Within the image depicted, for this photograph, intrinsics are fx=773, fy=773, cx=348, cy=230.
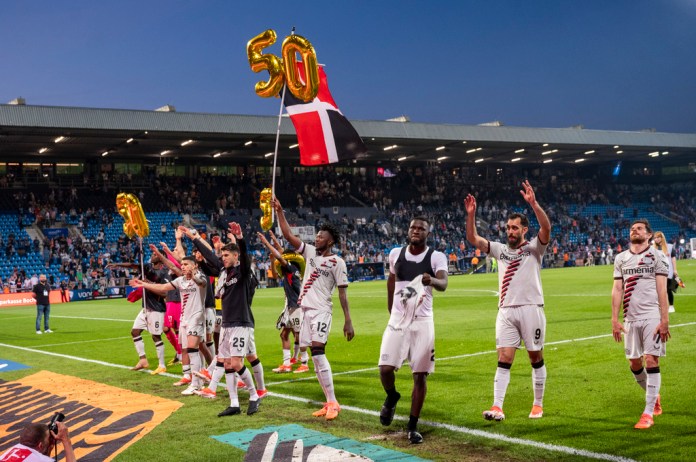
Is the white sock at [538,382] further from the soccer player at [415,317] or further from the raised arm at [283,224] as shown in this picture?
the raised arm at [283,224]

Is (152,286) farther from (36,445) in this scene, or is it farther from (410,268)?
(36,445)

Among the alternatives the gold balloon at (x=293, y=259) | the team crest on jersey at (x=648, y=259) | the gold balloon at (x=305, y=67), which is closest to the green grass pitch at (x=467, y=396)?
the team crest on jersey at (x=648, y=259)

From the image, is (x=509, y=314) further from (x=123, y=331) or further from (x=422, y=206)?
(x=422, y=206)

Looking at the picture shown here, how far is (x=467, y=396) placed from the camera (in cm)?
1051

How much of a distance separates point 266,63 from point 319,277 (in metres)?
3.43

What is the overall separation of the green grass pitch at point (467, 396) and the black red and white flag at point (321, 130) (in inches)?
142

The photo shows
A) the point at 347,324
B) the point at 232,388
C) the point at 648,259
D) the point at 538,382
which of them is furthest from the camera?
the point at 232,388

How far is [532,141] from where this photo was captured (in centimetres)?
6159

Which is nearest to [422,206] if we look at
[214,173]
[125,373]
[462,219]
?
[462,219]

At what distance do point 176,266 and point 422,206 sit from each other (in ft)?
183

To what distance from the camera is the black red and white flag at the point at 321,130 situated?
12.0m

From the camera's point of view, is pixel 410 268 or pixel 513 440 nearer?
pixel 513 440

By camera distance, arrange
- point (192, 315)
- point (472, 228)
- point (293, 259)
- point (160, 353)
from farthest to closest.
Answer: point (160, 353), point (293, 259), point (192, 315), point (472, 228)

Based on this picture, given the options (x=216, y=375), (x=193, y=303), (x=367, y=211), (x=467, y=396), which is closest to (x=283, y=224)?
(x=216, y=375)
